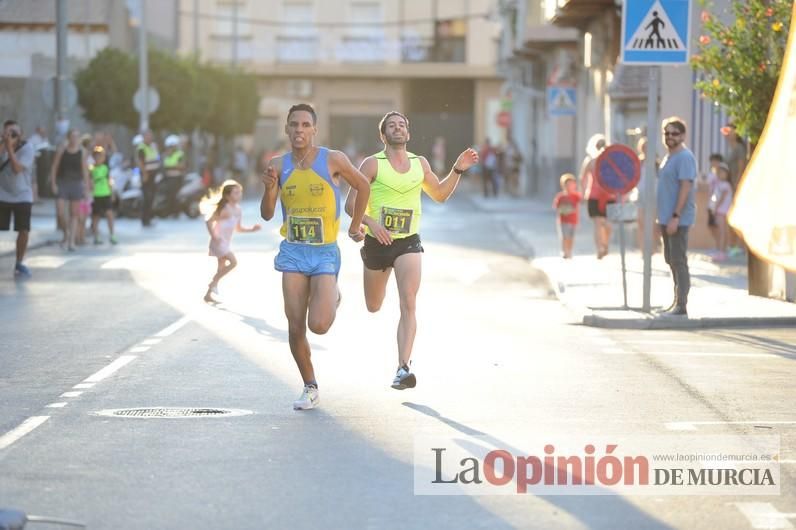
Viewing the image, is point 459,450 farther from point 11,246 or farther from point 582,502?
point 11,246

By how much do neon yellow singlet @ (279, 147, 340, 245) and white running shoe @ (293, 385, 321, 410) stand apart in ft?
2.78

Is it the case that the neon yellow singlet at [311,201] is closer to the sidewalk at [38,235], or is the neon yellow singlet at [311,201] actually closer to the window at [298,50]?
the sidewalk at [38,235]

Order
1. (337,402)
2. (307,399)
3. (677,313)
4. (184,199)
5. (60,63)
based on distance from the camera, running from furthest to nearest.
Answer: (184,199) → (60,63) → (677,313) → (337,402) → (307,399)

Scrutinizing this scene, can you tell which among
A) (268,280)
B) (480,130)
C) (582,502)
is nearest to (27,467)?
(582,502)

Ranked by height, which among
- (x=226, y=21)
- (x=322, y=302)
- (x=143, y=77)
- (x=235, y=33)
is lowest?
(x=322, y=302)

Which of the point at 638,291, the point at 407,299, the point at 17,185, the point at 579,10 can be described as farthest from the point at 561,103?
the point at 407,299

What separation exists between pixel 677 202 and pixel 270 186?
6.51 m

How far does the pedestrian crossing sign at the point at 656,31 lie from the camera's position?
53.2ft

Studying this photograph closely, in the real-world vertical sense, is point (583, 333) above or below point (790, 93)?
below

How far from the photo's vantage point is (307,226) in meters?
10.4

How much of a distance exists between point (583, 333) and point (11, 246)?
1371cm

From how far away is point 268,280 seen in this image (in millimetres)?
21422

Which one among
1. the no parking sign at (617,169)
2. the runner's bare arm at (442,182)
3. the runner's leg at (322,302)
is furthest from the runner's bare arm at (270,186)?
the no parking sign at (617,169)

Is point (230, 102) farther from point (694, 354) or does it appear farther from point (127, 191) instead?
point (694, 354)
